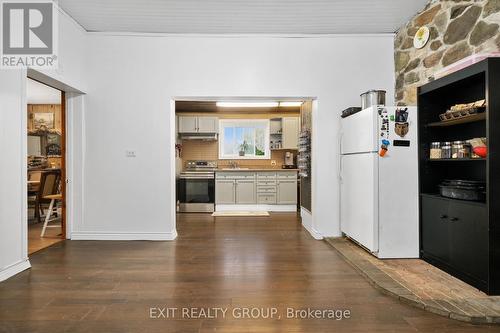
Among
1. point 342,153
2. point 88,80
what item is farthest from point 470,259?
point 88,80

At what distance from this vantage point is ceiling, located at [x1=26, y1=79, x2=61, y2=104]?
6238 millimetres

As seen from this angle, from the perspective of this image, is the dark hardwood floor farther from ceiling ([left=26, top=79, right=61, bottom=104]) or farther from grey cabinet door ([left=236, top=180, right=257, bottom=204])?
ceiling ([left=26, top=79, right=61, bottom=104])

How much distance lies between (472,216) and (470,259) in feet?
1.24

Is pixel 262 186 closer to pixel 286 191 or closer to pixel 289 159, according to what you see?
pixel 286 191

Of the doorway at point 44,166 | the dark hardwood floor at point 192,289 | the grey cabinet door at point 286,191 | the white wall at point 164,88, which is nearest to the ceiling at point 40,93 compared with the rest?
the doorway at point 44,166

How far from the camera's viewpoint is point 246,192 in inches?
287

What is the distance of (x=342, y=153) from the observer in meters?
4.37

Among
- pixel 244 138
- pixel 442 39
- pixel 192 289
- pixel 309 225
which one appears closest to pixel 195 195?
pixel 244 138

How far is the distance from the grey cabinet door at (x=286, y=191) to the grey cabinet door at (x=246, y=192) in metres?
0.63

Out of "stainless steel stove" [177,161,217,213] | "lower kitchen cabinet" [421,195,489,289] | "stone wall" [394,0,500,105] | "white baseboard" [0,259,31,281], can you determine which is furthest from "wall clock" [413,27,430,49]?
"white baseboard" [0,259,31,281]

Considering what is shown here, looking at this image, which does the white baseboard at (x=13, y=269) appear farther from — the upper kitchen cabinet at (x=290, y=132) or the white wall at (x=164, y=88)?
the upper kitchen cabinet at (x=290, y=132)

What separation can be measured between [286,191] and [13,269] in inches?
212

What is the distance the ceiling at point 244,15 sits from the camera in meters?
3.71

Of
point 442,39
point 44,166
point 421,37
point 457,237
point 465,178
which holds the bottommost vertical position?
point 457,237
